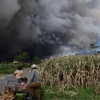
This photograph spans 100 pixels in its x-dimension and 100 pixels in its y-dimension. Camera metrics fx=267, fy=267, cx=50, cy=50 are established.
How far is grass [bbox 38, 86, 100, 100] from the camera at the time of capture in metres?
12.2

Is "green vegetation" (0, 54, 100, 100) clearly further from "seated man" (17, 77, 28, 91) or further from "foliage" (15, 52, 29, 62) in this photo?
"foliage" (15, 52, 29, 62)

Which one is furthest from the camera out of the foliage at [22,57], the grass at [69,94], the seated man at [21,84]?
the foliage at [22,57]

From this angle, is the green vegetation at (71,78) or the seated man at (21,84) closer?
the seated man at (21,84)

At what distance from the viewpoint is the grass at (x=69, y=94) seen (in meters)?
12.2

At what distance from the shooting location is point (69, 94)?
12414 mm

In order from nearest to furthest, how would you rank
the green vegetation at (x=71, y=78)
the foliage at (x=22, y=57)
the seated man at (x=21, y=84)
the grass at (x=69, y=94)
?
the seated man at (x=21, y=84), the grass at (x=69, y=94), the green vegetation at (x=71, y=78), the foliage at (x=22, y=57)

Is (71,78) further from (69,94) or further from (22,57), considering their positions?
(22,57)

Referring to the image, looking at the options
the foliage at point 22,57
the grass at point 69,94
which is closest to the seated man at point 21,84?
the grass at point 69,94

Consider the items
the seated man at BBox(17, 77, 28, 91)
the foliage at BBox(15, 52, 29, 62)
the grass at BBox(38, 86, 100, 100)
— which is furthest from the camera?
the foliage at BBox(15, 52, 29, 62)

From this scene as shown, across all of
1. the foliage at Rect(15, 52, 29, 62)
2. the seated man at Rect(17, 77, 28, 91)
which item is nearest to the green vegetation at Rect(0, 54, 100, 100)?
the seated man at Rect(17, 77, 28, 91)

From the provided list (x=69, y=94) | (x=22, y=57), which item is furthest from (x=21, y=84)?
(x=22, y=57)

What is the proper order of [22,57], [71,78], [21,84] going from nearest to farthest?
1. [21,84]
2. [71,78]
3. [22,57]

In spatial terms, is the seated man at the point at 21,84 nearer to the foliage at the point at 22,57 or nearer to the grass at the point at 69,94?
the grass at the point at 69,94

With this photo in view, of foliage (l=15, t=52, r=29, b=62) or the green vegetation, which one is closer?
the green vegetation
